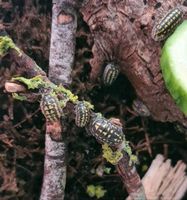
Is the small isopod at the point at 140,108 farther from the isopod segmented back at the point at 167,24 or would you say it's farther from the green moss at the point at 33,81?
Result: the green moss at the point at 33,81

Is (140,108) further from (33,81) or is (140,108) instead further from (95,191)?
(33,81)

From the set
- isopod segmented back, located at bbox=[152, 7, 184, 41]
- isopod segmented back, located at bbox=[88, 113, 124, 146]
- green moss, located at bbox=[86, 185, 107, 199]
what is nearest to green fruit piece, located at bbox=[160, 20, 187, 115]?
isopod segmented back, located at bbox=[152, 7, 184, 41]

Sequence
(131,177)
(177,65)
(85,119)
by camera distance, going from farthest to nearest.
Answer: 1. (131,177)
2. (85,119)
3. (177,65)

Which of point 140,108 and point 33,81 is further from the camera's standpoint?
point 140,108

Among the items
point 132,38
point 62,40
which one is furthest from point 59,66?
point 132,38

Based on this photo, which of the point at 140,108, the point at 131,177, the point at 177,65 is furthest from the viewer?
the point at 140,108

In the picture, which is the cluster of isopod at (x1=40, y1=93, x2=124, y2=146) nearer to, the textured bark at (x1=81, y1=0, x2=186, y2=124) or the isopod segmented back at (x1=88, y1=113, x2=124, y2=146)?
the isopod segmented back at (x1=88, y1=113, x2=124, y2=146)

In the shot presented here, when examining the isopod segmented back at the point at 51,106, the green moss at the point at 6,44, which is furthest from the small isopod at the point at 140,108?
the green moss at the point at 6,44
